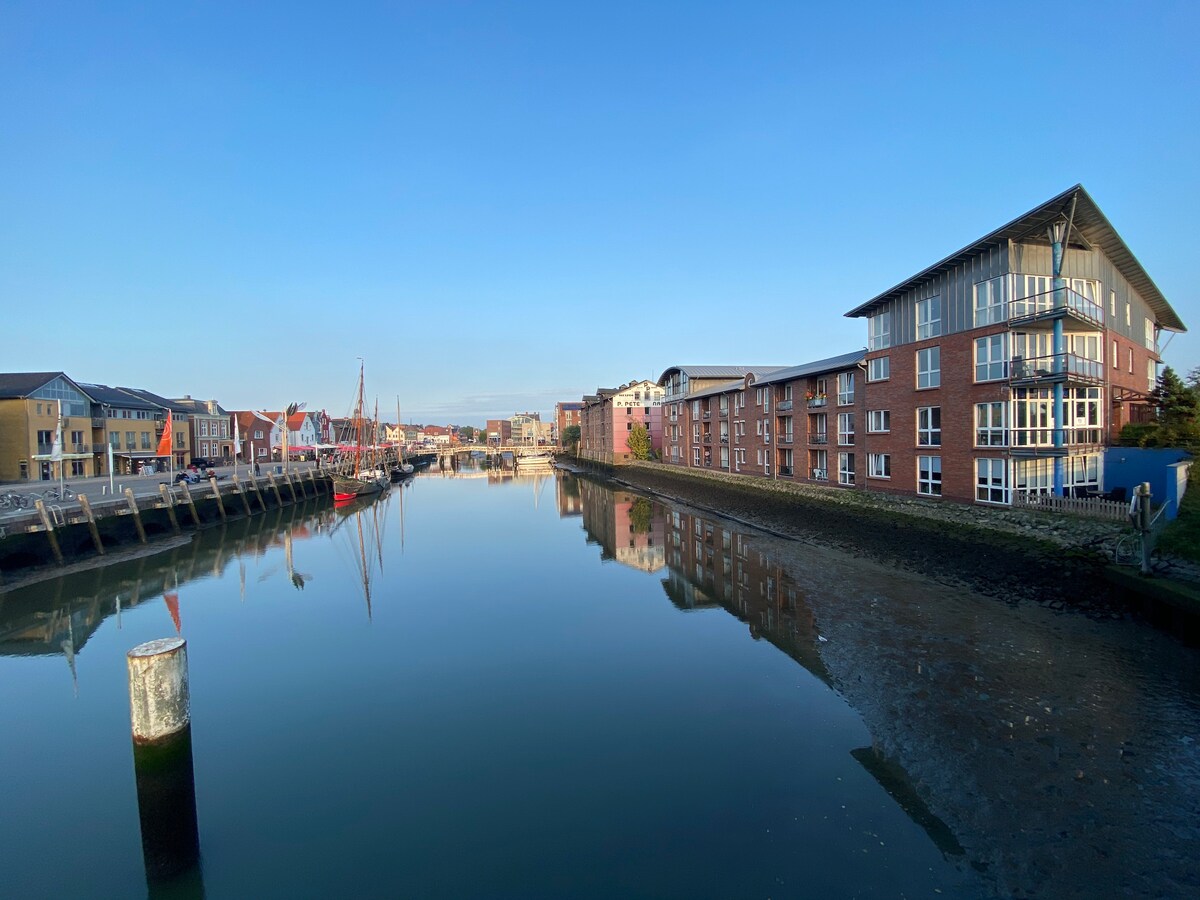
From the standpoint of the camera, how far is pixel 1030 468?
1928cm

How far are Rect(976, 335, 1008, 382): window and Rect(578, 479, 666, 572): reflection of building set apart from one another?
41.0 feet

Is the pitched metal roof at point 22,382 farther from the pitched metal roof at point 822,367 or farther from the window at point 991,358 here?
the window at point 991,358

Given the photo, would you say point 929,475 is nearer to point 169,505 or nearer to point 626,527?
point 626,527

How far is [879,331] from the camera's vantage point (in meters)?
25.5

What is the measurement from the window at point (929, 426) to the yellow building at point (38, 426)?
45.1m

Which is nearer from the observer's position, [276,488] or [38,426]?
[38,426]

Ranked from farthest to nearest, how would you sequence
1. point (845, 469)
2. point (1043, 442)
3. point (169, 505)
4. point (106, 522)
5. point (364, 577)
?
point (845, 469) → point (169, 505) → point (106, 522) → point (364, 577) → point (1043, 442)

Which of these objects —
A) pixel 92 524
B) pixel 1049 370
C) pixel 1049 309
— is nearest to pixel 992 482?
pixel 1049 370

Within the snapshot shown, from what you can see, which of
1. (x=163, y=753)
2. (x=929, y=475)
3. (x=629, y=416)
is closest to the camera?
(x=163, y=753)

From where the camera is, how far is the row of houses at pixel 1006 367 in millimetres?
18922

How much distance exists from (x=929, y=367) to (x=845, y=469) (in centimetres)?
787

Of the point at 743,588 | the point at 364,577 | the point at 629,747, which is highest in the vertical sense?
the point at 629,747

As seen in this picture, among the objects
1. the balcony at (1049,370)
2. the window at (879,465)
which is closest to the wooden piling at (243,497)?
the window at (879,465)

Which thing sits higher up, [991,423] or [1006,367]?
[1006,367]
